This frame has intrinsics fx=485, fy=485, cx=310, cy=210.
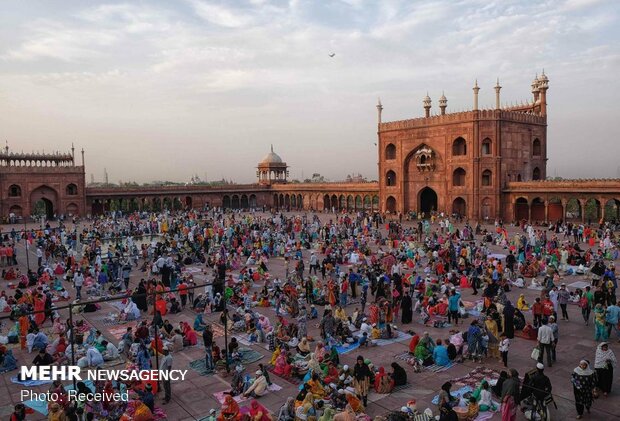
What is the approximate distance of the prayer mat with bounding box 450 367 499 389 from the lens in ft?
29.6

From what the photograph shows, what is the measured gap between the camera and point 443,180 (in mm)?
40750

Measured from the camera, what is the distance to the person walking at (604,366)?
26.6ft

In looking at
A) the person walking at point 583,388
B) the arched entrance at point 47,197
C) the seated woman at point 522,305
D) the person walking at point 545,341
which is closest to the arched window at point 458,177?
the seated woman at point 522,305

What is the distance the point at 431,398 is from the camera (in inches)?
336

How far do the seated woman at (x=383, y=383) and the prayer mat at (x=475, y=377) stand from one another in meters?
1.24

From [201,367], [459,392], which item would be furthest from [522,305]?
[201,367]

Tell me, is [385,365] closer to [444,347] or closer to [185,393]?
[444,347]

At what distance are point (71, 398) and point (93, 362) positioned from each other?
220 cm

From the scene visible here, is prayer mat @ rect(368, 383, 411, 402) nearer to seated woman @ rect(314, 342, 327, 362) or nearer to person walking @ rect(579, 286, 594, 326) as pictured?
seated woman @ rect(314, 342, 327, 362)

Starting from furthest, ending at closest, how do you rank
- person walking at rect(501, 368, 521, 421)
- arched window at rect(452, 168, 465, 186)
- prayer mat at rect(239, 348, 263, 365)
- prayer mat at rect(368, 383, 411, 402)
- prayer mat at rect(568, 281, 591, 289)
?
arched window at rect(452, 168, 465, 186) → prayer mat at rect(568, 281, 591, 289) → prayer mat at rect(239, 348, 263, 365) → prayer mat at rect(368, 383, 411, 402) → person walking at rect(501, 368, 521, 421)

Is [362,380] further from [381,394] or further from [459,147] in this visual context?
[459,147]

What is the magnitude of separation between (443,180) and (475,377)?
1297 inches

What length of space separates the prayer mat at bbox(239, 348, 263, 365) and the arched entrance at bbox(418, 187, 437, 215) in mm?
34165

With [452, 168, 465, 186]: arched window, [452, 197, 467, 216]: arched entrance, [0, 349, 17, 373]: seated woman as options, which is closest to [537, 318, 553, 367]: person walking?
[0, 349, 17, 373]: seated woman
